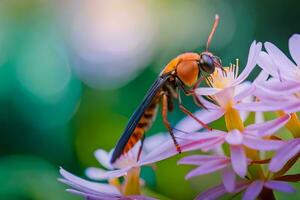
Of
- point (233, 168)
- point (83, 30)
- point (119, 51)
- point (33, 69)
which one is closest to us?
point (233, 168)

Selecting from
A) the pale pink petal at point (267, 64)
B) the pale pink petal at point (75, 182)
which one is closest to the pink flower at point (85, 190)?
the pale pink petal at point (75, 182)

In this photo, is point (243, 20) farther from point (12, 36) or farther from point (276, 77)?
point (276, 77)

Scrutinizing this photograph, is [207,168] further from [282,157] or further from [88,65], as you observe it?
[88,65]

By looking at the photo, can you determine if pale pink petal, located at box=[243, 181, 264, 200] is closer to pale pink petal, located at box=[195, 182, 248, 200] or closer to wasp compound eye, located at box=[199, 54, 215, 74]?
pale pink petal, located at box=[195, 182, 248, 200]

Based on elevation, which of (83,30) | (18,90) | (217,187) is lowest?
(217,187)

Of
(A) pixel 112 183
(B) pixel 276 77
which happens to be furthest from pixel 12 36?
(B) pixel 276 77

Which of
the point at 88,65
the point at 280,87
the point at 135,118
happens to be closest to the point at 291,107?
the point at 280,87

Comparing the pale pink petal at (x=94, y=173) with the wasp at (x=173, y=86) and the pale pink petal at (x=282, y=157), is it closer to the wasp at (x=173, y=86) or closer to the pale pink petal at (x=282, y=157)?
the wasp at (x=173, y=86)
